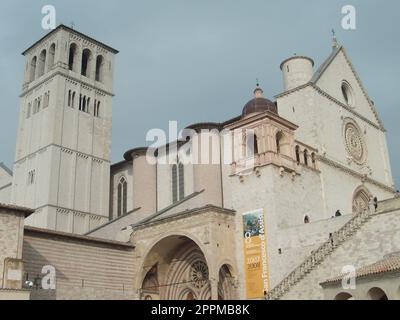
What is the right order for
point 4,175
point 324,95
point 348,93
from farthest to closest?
1. point 4,175
2. point 348,93
3. point 324,95

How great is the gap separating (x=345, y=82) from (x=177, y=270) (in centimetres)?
1560

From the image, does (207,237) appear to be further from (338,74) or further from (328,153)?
(338,74)

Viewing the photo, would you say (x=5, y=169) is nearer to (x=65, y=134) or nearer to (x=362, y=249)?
(x=65, y=134)

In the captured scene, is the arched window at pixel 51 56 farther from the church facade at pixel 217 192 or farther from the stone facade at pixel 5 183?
the stone facade at pixel 5 183

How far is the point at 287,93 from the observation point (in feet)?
105

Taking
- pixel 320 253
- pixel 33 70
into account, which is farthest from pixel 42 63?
pixel 320 253

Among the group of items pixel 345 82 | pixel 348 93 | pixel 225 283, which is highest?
pixel 345 82

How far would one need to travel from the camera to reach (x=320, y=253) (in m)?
22.3

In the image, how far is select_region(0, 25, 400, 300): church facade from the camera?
79.0 feet

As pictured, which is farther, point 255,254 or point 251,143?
point 251,143

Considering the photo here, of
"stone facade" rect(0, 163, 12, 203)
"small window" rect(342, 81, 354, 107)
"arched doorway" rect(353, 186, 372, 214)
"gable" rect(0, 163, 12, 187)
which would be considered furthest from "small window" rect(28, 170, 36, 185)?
"arched doorway" rect(353, 186, 372, 214)

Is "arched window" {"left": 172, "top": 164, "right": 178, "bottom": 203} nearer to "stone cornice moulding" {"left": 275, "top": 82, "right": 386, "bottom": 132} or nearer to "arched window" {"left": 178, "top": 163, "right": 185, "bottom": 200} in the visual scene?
"arched window" {"left": 178, "top": 163, "right": 185, "bottom": 200}

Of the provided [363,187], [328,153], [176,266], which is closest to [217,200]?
[176,266]

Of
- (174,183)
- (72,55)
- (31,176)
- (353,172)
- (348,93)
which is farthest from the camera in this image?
(72,55)
